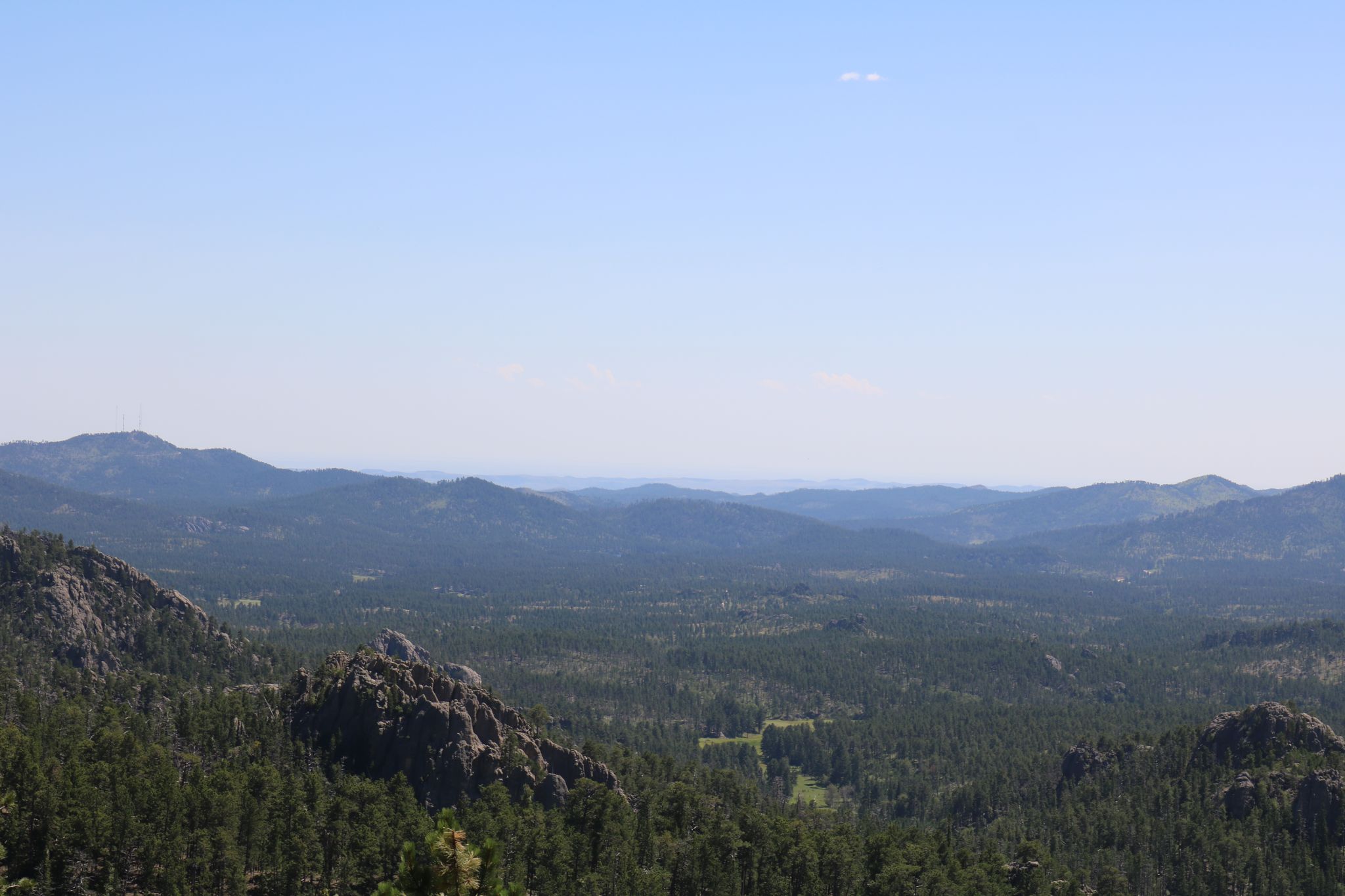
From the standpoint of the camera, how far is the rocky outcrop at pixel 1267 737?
165750 millimetres

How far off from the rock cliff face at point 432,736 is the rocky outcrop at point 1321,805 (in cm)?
9783

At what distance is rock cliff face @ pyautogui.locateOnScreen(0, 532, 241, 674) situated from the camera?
170m

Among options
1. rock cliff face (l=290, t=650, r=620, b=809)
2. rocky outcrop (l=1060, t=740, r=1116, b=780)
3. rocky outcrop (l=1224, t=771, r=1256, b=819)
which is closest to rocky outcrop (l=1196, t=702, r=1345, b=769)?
→ rocky outcrop (l=1224, t=771, r=1256, b=819)

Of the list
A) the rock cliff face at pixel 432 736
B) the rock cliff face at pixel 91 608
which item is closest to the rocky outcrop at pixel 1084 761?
the rock cliff face at pixel 432 736

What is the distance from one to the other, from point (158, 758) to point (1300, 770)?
522ft

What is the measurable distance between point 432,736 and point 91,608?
284 ft

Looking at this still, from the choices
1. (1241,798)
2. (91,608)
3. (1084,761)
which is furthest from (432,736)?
(1241,798)

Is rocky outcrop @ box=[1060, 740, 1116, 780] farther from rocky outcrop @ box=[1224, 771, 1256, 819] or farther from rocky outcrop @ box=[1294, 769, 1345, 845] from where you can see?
rocky outcrop @ box=[1294, 769, 1345, 845]

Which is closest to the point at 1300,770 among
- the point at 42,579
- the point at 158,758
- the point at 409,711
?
the point at 409,711

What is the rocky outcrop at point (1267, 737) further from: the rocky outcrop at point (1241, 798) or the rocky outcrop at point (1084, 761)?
the rocky outcrop at point (1084, 761)

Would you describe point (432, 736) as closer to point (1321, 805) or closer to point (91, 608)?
point (91, 608)

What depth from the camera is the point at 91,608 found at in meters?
180

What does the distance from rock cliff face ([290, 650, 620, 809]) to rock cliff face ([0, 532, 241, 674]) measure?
52027 mm

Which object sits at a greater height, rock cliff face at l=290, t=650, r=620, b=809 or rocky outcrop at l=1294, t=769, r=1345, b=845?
rock cliff face at l=290, t=650, r=620, b=809
